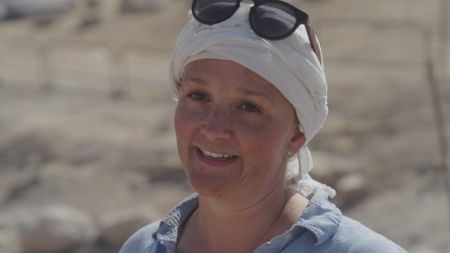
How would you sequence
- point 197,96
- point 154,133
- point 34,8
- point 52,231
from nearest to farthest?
point 197,96 → point 52,231 → point 154,133 → point 34,8

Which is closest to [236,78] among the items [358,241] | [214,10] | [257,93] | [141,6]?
[257,93]

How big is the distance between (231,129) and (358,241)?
375 millimetres

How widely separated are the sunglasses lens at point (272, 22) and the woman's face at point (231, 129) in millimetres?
97

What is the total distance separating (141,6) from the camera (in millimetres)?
22234

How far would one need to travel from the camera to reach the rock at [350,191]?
31.9 feet

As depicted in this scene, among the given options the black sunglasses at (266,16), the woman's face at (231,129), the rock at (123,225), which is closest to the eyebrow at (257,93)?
the woman's face at (231,129)

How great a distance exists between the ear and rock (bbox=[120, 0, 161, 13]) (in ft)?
64.0

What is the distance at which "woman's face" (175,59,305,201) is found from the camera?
259cm

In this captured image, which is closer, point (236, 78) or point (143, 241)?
point (236, 78)

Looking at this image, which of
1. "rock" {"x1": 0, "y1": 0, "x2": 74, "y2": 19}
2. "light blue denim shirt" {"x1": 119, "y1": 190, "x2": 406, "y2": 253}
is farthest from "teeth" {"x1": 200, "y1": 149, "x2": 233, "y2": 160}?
"rock" {"x1": 0, "y1": 0, "x2": 74, "y2": 19}

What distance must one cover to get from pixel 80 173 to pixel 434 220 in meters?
4.38

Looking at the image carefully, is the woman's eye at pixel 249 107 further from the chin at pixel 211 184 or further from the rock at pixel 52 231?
the rock at pixel 52 231

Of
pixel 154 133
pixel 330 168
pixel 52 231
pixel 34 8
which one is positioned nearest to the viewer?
pixel 52 231

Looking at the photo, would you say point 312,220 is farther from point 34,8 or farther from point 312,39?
point 34,8
